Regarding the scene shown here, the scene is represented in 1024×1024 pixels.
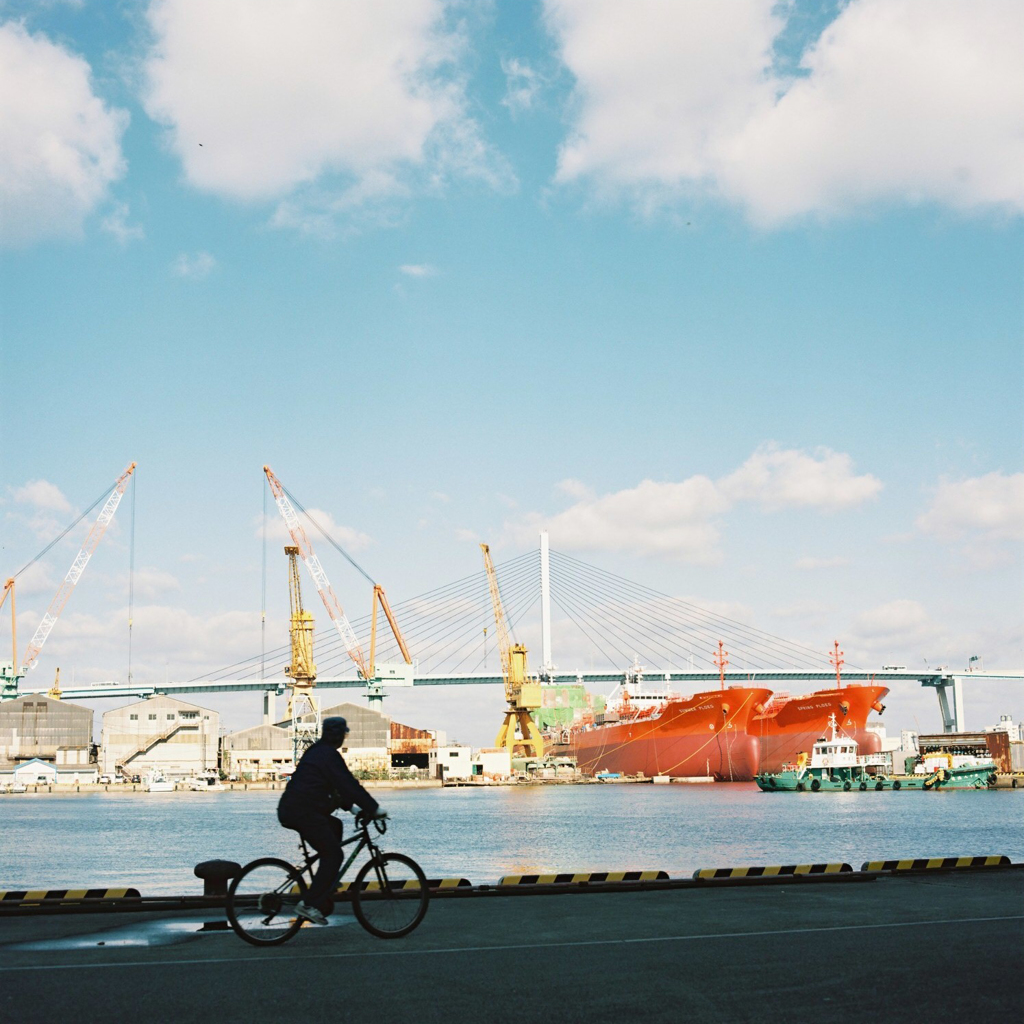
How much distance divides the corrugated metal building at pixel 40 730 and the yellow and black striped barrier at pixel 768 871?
5131 inches

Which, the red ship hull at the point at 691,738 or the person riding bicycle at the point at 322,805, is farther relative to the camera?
the red ship hull at the point at 691,738

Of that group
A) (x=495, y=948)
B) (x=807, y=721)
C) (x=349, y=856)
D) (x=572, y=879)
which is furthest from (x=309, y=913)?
(x=807, y=721)

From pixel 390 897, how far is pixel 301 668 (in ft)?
375

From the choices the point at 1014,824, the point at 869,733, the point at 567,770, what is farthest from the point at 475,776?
the point at 1014,824

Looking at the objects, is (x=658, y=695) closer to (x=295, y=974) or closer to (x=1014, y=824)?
(x=1014, y=824)

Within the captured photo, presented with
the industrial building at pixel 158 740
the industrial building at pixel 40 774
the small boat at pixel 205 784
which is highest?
the industrial building at pixel 158 740

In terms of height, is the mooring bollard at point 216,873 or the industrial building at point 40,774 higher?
the mooring bollard at point 216,873

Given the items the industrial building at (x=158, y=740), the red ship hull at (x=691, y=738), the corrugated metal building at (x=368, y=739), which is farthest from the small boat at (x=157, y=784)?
the red ship hull at (x=691, y=738)

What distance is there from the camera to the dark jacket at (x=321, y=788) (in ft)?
31.0

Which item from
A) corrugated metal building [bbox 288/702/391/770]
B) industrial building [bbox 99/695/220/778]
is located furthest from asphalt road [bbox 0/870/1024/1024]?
industrial building [bbox 99/695/220/778]

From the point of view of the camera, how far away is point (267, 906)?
366 inches

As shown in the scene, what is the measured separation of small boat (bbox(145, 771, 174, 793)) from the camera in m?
119

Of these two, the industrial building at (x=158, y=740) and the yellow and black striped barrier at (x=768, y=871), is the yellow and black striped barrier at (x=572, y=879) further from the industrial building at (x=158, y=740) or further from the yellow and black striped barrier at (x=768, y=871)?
the industrial building at (x=158, y=740)

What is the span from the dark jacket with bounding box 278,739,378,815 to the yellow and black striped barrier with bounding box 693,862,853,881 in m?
5.89
